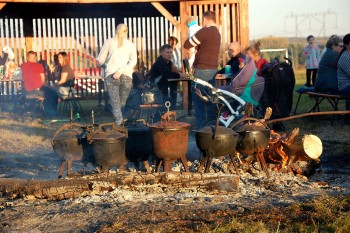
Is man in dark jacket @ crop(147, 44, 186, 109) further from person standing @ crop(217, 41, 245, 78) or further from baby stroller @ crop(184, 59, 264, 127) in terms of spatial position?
baby stroller @ crop(184, 59, 264, 127)

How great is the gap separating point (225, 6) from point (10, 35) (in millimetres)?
7185

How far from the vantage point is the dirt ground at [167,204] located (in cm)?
539

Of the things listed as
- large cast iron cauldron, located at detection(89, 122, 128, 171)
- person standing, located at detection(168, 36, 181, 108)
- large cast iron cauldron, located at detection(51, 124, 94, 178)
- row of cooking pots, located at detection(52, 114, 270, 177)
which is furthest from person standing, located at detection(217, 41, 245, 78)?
large cast iron cauldron, located at detection(51, 124, 94, 178)

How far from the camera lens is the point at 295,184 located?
23.6 feet

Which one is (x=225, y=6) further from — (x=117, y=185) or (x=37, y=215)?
(x=37, y=215)

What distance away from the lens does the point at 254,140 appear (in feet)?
24.8

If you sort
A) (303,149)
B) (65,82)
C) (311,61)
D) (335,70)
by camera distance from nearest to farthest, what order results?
(303,149)
(335,70)
(65,82)
(311,61)

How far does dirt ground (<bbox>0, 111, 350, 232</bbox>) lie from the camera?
5395 mm

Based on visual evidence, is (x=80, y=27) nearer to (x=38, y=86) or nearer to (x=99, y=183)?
(x=38, y=86)

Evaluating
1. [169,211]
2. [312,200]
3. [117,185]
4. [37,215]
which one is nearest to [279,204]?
[312,200]

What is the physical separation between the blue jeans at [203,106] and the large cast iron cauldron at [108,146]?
10.2 feet

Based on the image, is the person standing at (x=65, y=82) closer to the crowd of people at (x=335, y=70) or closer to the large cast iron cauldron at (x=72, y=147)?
the crowd of people at (x=335, y=70)

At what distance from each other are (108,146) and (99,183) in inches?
25.6

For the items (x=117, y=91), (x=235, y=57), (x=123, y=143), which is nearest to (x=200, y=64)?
(x=235, y=57)
